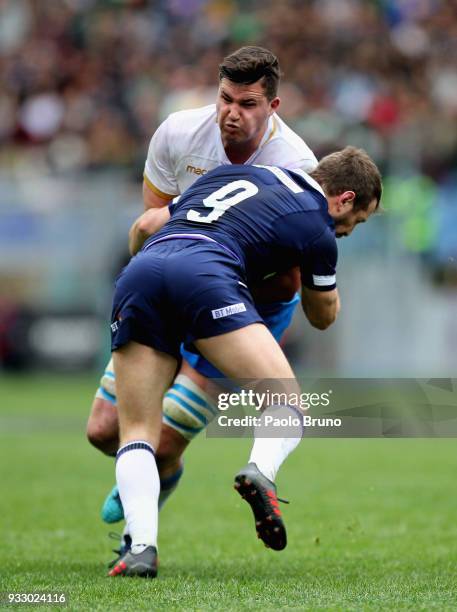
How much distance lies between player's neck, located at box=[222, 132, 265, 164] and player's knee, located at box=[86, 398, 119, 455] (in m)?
1.27

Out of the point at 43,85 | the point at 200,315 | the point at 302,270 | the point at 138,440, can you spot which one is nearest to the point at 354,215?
the point at 302,270

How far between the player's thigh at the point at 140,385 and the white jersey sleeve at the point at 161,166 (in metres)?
1.15

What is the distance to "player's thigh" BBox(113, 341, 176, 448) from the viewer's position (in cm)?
481

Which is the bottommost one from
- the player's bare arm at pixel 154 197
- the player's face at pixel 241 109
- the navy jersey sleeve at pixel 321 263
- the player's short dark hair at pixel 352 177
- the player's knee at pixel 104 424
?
the player's knee at pixel 104 424

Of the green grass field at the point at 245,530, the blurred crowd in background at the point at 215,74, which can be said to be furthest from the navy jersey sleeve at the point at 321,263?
the blurred crowd in background at the point at 215,74

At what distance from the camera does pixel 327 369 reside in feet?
53.5

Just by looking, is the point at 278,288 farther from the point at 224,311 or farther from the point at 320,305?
the point at 224,311

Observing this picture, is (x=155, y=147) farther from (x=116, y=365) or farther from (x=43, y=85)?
(x=43, y=85)

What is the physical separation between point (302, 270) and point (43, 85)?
14700 mm

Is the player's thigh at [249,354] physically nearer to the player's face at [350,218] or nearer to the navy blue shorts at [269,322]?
the player's face at [350,218]

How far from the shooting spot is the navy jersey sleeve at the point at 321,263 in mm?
4805

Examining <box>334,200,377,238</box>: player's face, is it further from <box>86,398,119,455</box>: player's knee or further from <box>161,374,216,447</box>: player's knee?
<box>86,398,119,455</box>: player's knee

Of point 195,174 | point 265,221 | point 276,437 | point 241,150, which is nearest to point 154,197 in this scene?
point 195,174

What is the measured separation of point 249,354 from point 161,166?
1483 mm
